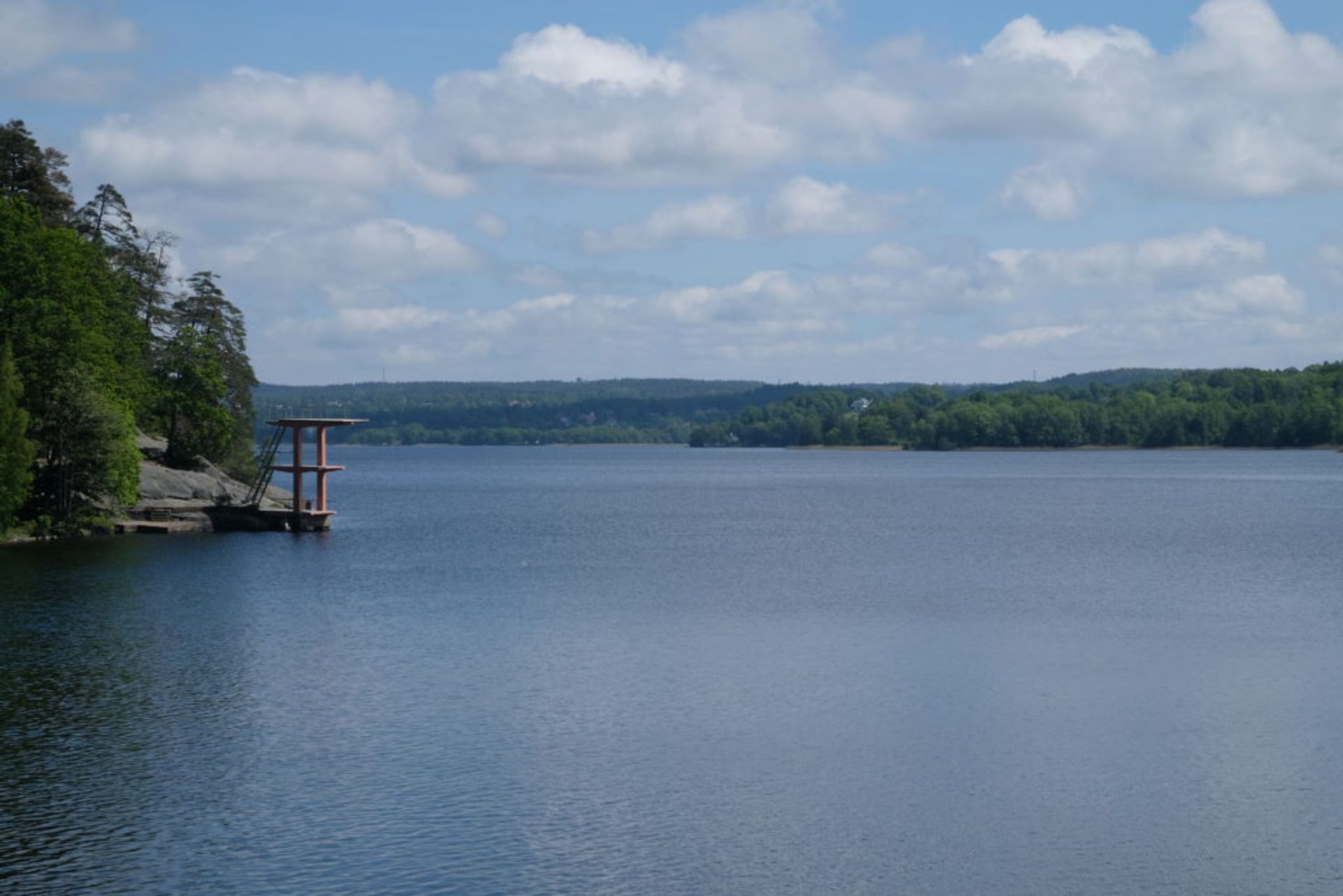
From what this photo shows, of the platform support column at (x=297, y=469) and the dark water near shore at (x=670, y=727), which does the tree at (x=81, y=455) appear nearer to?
the platform support column at (x=297, y=469)

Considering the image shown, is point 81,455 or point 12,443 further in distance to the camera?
point 81,455

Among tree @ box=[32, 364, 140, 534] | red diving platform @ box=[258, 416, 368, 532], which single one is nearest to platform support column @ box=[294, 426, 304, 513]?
red diving platform @ box=[258, 416, 368, 532]

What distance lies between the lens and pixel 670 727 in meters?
30.9

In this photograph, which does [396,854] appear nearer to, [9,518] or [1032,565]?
[1032,565]

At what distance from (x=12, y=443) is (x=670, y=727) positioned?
153ft

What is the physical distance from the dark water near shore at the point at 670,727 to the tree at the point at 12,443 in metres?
5.39

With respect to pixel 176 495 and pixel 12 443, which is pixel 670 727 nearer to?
pixel 12 443

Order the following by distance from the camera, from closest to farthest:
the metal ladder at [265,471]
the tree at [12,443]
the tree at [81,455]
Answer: the tree at [12,443], the tree at [81,455], the metal ladder at [265,471]

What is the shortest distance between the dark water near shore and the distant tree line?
9.85m

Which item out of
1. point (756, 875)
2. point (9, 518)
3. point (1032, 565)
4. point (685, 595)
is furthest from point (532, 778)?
point (9, 518)

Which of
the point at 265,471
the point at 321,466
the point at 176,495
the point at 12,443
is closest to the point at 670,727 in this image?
the point at 12,443

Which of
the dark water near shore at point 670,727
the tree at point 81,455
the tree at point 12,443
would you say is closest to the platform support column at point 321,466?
the tree at point 81,455

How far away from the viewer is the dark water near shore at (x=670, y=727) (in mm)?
22016

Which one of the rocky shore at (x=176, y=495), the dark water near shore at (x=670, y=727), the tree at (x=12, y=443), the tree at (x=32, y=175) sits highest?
the tree at (x=32, y=175)
